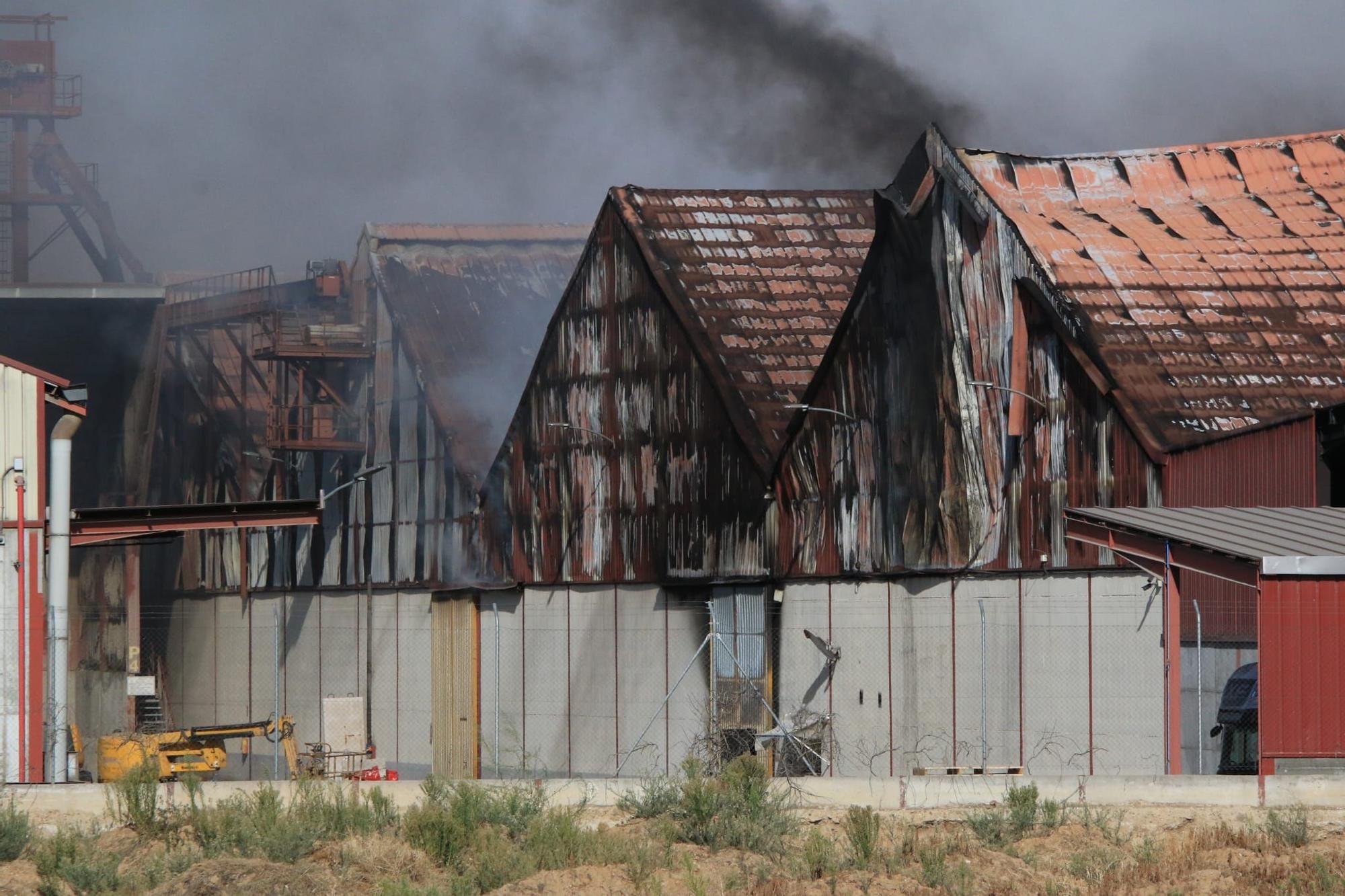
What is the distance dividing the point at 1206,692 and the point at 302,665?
85.4 feet

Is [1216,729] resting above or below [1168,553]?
below

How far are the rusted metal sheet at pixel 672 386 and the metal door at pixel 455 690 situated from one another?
1537mm

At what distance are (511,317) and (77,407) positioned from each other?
2116 cm

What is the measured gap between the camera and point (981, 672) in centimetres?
2661

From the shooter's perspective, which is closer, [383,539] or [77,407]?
[77,407]

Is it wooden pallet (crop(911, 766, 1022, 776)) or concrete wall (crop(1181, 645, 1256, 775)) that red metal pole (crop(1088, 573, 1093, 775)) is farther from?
wooden pallet (crop(911, 766, 1022, 776))

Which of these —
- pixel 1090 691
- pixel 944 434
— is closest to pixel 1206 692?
pixel 1090 691

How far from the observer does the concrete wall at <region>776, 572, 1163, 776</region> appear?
966 inches

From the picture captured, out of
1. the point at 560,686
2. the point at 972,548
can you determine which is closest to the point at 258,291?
the point at 560,686

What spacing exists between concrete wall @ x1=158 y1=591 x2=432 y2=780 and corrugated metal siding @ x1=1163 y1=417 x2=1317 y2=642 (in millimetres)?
19731

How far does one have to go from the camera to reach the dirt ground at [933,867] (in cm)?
1599

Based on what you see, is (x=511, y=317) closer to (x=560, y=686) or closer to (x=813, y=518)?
(x=560, y=686)

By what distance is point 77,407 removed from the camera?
89.9 ft

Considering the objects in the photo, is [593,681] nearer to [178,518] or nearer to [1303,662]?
[178,518]
